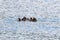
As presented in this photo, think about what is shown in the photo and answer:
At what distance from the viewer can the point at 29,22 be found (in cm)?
2623

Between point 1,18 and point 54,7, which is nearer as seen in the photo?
point 1,18

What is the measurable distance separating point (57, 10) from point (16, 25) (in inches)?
268

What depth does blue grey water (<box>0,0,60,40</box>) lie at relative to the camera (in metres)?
22.8

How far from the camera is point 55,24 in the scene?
25.5m

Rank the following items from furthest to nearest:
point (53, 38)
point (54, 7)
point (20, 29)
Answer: point (54, 7) → point (20, 29) → point (53, 38)

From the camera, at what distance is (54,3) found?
115 feet

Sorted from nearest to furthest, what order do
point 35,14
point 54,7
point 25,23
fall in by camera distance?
point 25,23, point 35,14, point 54,7

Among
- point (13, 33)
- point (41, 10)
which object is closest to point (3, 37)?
point (13, 33)

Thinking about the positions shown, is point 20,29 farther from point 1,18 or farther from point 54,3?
point 54,3

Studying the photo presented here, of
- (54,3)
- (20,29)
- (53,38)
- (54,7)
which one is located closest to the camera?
(53,38)

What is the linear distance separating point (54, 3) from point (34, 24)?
9898 mm

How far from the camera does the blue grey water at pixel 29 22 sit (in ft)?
74.7

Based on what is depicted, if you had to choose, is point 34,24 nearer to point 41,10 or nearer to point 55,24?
point 55,24

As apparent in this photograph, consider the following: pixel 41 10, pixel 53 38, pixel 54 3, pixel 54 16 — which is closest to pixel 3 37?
pixel 53 38
